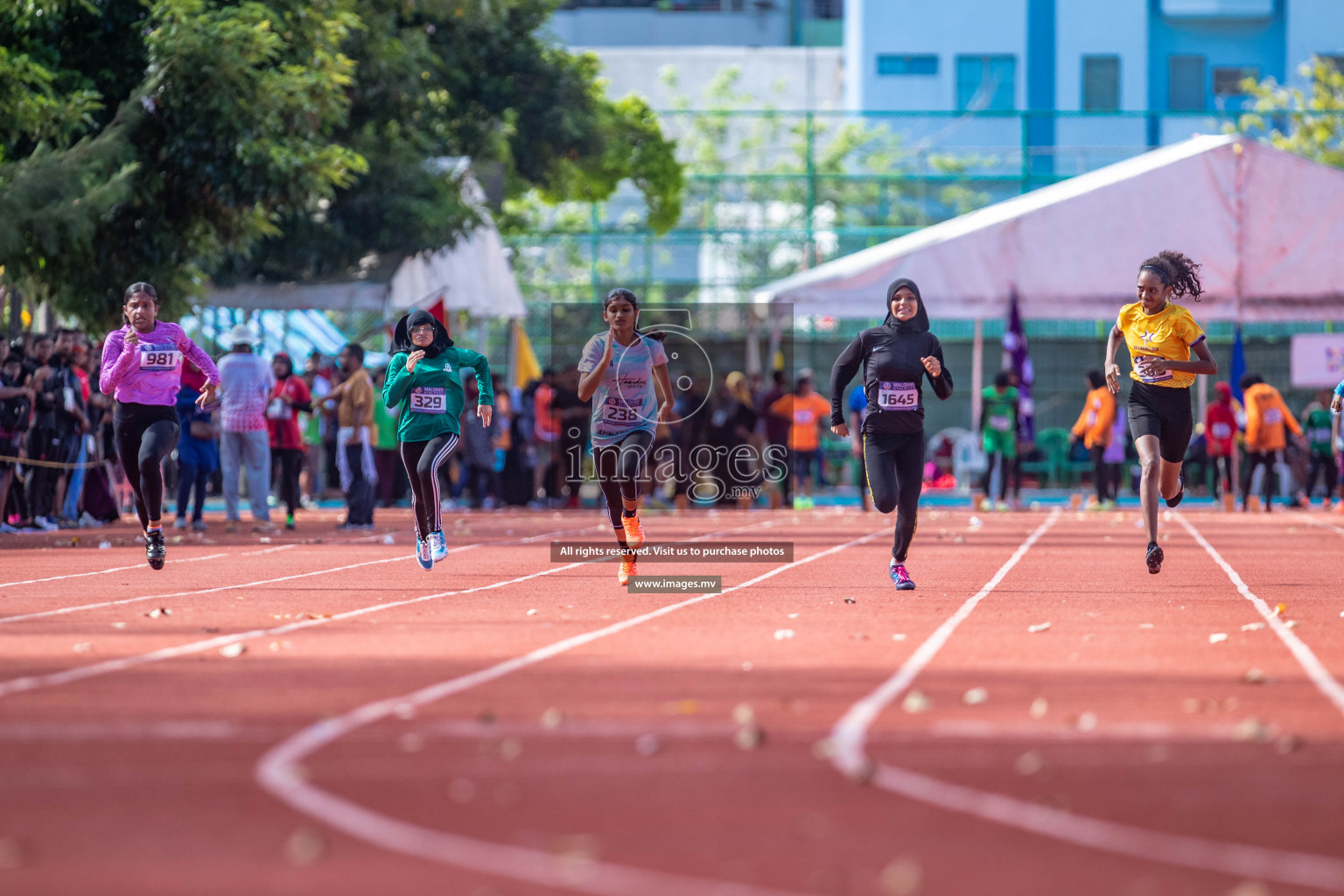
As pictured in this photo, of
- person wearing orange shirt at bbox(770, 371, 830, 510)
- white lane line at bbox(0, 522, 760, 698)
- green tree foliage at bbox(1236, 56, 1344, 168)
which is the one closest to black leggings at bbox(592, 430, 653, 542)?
white lane line at bbox(0, 522, 760, 698)

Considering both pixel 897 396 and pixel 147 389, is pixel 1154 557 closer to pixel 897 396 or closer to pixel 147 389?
pixel 897 396

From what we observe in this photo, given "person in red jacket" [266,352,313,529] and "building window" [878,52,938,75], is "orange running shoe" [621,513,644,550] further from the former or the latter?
"building window" [878,52,938,75]

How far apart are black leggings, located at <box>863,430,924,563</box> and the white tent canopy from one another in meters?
11.9

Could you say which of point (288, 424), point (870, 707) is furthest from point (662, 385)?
point (288, 424)

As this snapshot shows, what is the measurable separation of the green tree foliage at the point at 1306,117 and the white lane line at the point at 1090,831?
3092 cm

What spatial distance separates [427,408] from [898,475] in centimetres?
346

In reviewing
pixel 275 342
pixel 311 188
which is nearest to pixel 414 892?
pixel 311 188

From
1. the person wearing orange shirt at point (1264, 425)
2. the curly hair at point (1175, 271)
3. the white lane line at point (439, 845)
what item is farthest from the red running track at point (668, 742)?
the person wearing orange shirt at point (1264, 425)

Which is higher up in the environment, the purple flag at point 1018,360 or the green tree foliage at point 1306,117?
the green tree foliage at point 1306,117

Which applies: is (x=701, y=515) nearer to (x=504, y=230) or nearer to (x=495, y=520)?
(x=495, y=520)

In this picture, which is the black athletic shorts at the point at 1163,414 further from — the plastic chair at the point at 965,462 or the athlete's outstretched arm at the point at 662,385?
the plastic chair at the point at 965,462

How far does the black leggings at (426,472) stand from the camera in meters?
13.1

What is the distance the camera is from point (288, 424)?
2008cm

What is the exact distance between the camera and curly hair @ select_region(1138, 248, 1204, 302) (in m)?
12.5
